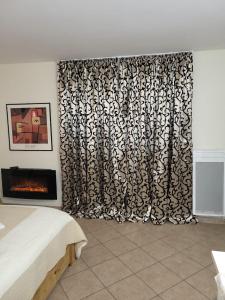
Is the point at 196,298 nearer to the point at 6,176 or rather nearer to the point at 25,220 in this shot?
the point at 25,220

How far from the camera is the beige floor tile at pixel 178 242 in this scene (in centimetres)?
335

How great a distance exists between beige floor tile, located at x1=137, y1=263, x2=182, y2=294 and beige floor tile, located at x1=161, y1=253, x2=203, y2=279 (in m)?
0.07

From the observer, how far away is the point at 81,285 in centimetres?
264

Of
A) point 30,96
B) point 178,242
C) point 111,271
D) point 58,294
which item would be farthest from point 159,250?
point 30,96

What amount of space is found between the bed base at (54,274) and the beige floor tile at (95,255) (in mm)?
190

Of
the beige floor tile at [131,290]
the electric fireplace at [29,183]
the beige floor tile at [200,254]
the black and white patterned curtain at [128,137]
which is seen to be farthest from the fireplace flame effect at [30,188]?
the beige floor tile at [200,254]

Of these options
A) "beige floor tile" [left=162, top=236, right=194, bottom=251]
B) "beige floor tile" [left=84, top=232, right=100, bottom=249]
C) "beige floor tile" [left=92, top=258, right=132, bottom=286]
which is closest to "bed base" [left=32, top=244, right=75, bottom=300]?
"beige floor tile" [left=92, top=258, right=132, bottom=286]

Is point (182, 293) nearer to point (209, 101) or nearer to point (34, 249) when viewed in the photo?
point (34, 249)

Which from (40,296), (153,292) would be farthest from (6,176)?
(153,292)

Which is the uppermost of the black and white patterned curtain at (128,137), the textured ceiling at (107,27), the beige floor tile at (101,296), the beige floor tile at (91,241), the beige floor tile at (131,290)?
the textured ceiling at (107,27)

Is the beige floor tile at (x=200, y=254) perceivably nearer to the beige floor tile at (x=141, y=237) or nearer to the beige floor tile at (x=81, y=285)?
the beige floor tile at (x=141, y=237)

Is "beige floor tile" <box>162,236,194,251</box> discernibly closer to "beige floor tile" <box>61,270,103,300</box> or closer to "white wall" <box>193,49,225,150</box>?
"beige floor tile" <box>61,270,103,300</box>

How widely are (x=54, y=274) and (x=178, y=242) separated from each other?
1662mm

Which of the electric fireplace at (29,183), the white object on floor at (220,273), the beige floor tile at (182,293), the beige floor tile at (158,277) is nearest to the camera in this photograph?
the white object on floor at (220,273)
